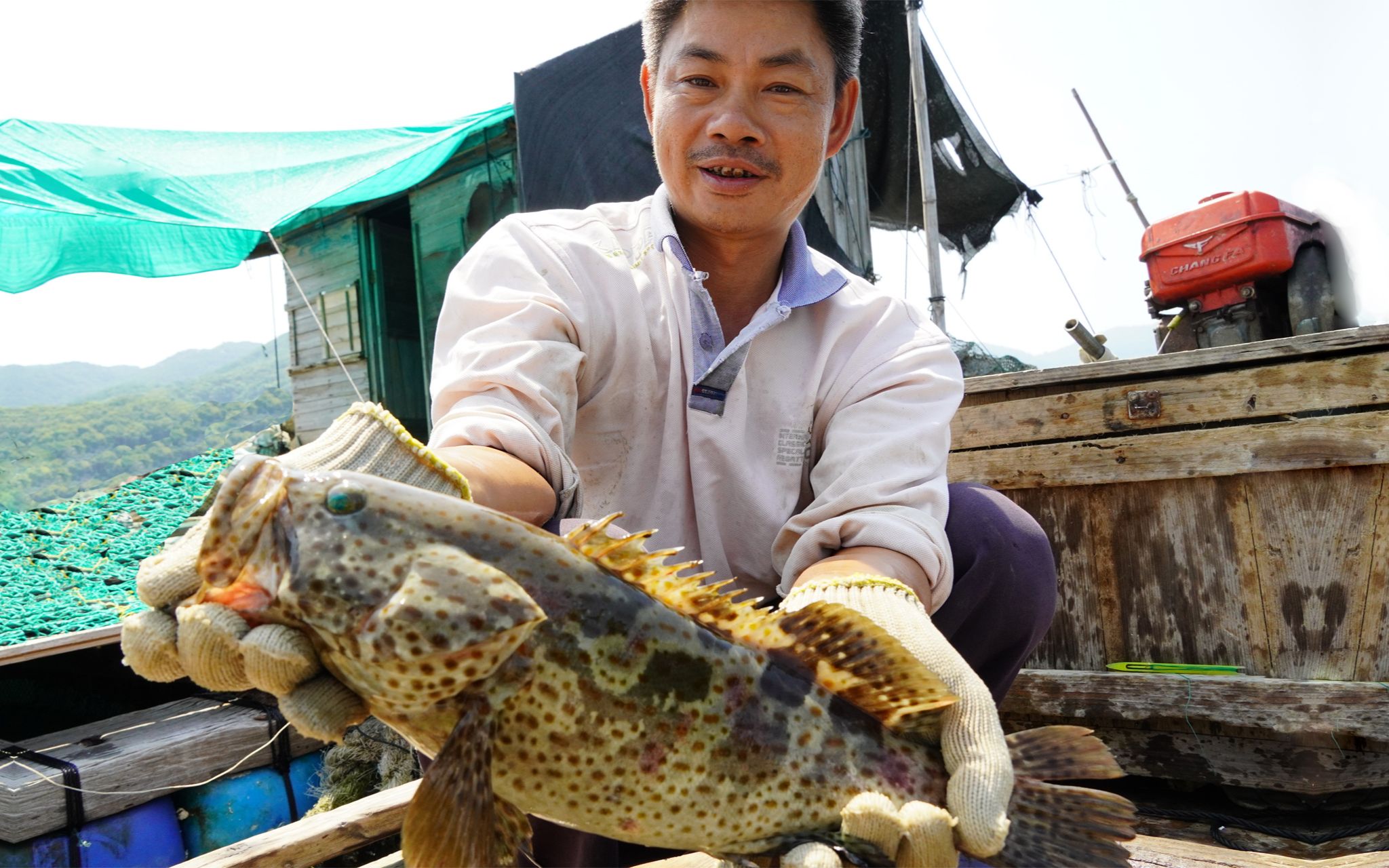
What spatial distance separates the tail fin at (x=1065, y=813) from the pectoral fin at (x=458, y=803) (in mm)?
1081

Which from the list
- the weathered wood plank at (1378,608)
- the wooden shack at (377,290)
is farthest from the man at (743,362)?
the wooden shack at (377,290)

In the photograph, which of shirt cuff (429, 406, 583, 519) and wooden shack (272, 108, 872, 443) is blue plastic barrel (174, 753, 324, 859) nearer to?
shirt cuff (429, 406, 583, 519)

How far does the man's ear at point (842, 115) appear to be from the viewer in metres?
2.86

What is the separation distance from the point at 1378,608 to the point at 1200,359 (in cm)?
135

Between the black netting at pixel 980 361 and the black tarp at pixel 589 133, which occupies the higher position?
the black tarp at pixel 589 133

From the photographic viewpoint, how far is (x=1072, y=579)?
456cm

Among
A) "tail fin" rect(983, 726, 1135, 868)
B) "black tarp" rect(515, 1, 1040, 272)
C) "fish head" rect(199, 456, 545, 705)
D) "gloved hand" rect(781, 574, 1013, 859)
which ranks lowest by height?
"tail fin" rect(983, 726, 1135, 868)

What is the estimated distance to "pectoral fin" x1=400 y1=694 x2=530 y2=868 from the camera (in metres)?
1.40

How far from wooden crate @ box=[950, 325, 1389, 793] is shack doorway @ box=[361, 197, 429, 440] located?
917 centimetres

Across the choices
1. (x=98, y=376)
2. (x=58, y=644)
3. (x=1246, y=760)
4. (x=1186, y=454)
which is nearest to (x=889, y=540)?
(x=1186, y=454)

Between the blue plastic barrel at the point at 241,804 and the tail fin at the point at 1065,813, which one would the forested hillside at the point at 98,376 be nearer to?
the blue plastic barrel at the point at 241,804

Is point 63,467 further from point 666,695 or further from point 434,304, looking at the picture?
point 666,695

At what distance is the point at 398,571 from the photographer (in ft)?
4.48

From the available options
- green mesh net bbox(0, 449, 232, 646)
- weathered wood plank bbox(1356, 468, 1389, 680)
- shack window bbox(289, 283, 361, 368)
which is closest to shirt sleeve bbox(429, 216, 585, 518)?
weathered wood plank bbox(1356, 468, 1389, 680)
